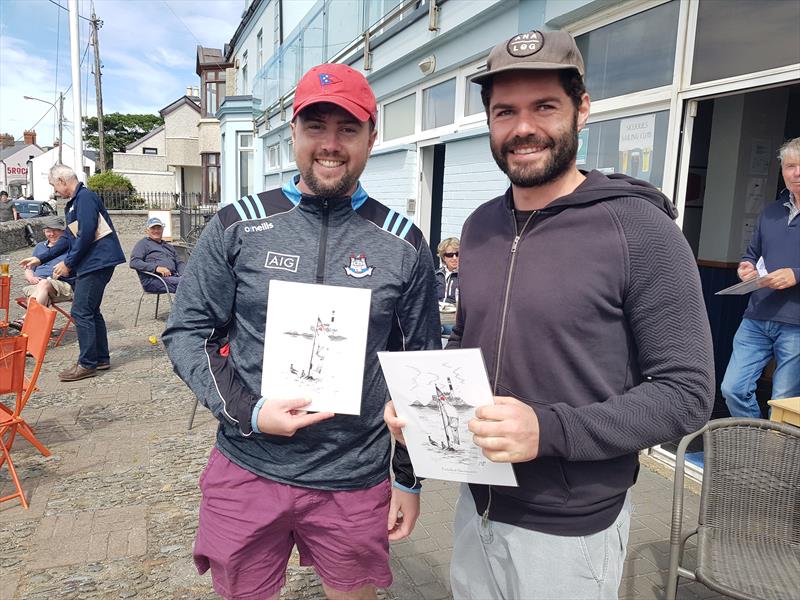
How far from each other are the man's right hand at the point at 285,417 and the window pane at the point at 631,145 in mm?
3559

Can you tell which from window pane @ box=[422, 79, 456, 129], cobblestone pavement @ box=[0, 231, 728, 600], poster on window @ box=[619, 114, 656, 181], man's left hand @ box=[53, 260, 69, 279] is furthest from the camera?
window pane @ box=[422, 79, 456, 129]

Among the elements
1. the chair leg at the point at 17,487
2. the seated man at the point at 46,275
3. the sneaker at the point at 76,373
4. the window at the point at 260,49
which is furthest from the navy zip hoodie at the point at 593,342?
the window at the point at 260,49

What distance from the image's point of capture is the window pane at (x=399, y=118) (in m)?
8.82

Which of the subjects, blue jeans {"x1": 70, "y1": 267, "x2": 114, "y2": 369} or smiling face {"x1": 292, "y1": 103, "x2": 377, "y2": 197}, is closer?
smiling face {"x1": 292, "y1": 103, "x2": 377, "y2": 197}

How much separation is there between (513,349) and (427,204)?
7527 millimetres

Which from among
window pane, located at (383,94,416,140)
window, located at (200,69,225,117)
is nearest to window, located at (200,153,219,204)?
window, located at (200,69,225,117)

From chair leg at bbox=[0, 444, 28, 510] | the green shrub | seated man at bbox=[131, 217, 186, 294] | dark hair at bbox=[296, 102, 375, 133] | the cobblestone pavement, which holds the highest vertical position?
the green shrub

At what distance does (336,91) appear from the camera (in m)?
1.76

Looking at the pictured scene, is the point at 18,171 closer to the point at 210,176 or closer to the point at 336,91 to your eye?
the point at 210,176

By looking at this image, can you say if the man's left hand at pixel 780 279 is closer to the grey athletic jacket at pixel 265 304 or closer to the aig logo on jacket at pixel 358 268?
the grey athletic jacket at pixel 265 304

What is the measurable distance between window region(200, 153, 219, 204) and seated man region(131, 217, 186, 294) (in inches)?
1014

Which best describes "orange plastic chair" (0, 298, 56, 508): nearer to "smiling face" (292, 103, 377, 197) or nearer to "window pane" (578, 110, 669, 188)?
"smiling face" (292, 103, 377, 197)

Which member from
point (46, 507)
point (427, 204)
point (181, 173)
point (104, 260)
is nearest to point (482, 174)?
point (427, 204)

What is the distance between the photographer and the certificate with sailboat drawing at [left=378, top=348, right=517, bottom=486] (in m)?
1.37
